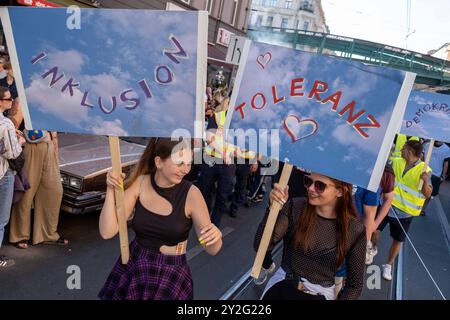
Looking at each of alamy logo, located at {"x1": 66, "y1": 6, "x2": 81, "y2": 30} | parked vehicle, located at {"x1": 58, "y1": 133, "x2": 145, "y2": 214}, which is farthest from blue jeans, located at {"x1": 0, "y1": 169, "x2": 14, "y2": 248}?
A: alamy logo, located at {"x1": 66, "y1": 6, "x2": 81, "y2": 30}

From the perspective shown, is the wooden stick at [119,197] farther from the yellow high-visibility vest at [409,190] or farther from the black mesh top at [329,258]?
the yellow high-visibility vest at [409,190]

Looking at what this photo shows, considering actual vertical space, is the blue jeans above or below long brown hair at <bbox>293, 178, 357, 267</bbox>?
below

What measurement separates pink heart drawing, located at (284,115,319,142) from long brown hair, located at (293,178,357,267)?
35 centimetres

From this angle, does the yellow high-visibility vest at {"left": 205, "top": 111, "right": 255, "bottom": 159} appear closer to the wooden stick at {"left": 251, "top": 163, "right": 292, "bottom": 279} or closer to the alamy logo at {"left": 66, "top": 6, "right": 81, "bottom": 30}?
the wooden stick at {"left": 251, "top": 163, "right": 292, "bottom": 279}

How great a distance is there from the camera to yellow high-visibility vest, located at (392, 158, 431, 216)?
4.85 m

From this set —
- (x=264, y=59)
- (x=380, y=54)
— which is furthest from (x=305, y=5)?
(x=264, y=59)

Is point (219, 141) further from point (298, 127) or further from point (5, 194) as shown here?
point (298, 127)

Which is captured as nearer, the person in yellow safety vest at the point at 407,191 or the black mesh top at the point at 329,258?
the black mesh top at the point at 329,258

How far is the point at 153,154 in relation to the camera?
2496 mm

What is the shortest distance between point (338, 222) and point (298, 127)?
24.9 inches

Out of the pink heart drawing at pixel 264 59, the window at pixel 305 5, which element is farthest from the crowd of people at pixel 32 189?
the window at pixel 305 5

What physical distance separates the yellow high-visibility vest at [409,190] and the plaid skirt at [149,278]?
140 inches

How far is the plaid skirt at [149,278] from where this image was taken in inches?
89.4

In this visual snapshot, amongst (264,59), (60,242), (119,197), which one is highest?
(264,59)
